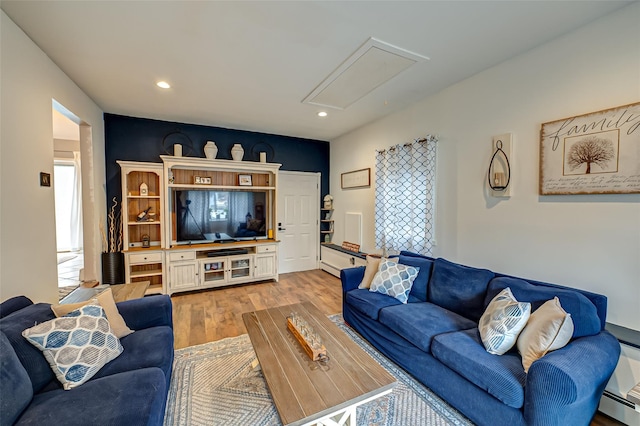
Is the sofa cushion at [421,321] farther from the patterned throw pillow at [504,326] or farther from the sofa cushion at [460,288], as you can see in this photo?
the patterned throw pillow at [504,326]

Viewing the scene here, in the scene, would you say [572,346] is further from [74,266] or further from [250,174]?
[74,266]

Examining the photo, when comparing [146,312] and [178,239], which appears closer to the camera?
[146,312]

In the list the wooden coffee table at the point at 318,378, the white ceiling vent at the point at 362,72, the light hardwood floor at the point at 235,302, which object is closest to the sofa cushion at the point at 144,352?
the wooden coffee table at the point at 318,378

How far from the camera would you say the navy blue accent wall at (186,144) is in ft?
13.1

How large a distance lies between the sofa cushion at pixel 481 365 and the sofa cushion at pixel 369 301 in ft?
2.08

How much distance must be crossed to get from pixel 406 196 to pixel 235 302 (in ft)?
9.22

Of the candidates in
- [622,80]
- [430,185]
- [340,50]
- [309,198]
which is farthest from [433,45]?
[309,198]

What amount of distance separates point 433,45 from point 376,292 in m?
2.33

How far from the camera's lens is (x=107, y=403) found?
1269mm

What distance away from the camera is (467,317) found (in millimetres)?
2295

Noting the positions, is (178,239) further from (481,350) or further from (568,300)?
(568,300)

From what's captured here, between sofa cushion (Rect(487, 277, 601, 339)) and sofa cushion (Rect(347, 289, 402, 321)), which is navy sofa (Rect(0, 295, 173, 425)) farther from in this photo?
sofa cushion (Rect(487, 277, 601, 339))

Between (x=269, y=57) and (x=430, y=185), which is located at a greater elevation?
(x=269, y=57)

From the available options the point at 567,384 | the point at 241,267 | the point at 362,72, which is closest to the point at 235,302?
the point at 241,267
